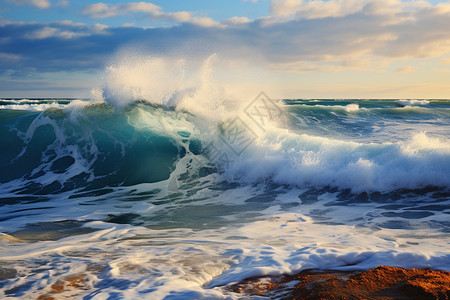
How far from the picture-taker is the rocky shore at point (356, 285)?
8.71ft

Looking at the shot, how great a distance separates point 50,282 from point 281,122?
16708mm

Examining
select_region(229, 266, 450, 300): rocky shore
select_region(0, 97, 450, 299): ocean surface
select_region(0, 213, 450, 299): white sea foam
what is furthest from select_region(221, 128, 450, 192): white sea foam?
select_region(229, 266, 450, 300): rocky shore

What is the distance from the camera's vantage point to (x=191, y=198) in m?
7.81

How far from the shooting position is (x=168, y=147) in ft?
38.0

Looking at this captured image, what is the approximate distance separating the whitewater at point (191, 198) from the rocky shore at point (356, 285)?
0.64ft

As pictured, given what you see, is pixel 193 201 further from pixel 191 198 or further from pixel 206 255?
pixel 206 255

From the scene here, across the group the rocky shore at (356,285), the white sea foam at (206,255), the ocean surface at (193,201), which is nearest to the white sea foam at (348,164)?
the ocean surface at (193,201)

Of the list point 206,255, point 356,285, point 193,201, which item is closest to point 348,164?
point 193,201

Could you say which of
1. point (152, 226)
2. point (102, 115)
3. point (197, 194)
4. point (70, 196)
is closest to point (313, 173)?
point (197, 194)

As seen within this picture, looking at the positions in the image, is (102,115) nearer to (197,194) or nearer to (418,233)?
(197,194)

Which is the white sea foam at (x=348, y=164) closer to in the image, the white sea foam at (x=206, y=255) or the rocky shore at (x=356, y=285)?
the white sea foam at (x=206, y=255)

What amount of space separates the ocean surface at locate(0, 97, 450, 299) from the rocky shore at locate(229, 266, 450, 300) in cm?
23

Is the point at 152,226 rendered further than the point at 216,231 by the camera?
Yes

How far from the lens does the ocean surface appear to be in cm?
354
